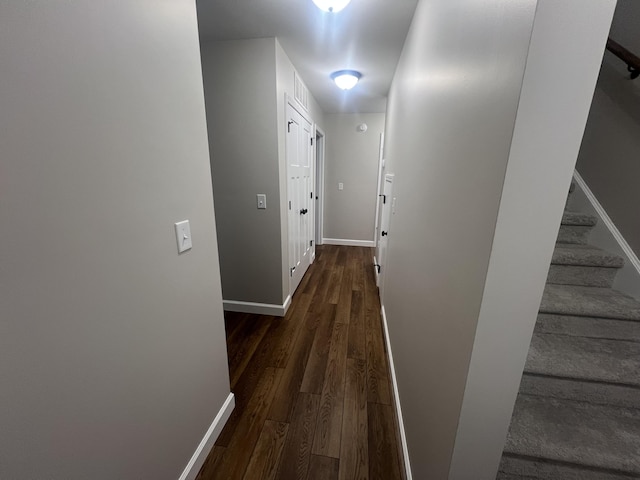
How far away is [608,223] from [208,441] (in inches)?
106

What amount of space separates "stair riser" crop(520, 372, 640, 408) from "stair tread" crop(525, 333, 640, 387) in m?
0.04

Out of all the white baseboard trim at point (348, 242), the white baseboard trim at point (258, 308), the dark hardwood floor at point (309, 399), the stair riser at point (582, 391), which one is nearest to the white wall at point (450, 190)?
the dark hardwood floor at point (309, 399)

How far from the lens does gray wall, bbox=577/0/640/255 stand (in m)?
1.48

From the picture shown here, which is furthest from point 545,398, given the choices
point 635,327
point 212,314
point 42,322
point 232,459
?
point 42,322

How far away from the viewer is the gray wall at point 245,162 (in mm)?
2066

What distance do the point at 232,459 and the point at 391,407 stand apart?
955mm

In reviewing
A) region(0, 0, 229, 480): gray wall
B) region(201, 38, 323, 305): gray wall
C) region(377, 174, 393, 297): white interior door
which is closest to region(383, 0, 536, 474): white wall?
region(377, 174, 393, 297): white interior door

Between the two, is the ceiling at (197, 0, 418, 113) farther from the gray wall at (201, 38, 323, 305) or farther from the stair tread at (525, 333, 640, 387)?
the stair tread at (525, 333, 640, 387)

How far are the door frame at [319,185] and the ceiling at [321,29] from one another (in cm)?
168

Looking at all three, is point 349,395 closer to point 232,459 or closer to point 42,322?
point 232,459

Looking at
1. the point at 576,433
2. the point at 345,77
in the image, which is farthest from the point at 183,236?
the point at 345,77

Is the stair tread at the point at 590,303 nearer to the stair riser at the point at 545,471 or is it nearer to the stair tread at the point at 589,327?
the stair tread at the point at 589,327

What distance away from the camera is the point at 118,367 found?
80 cm

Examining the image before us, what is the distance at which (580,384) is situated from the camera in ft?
3.67
